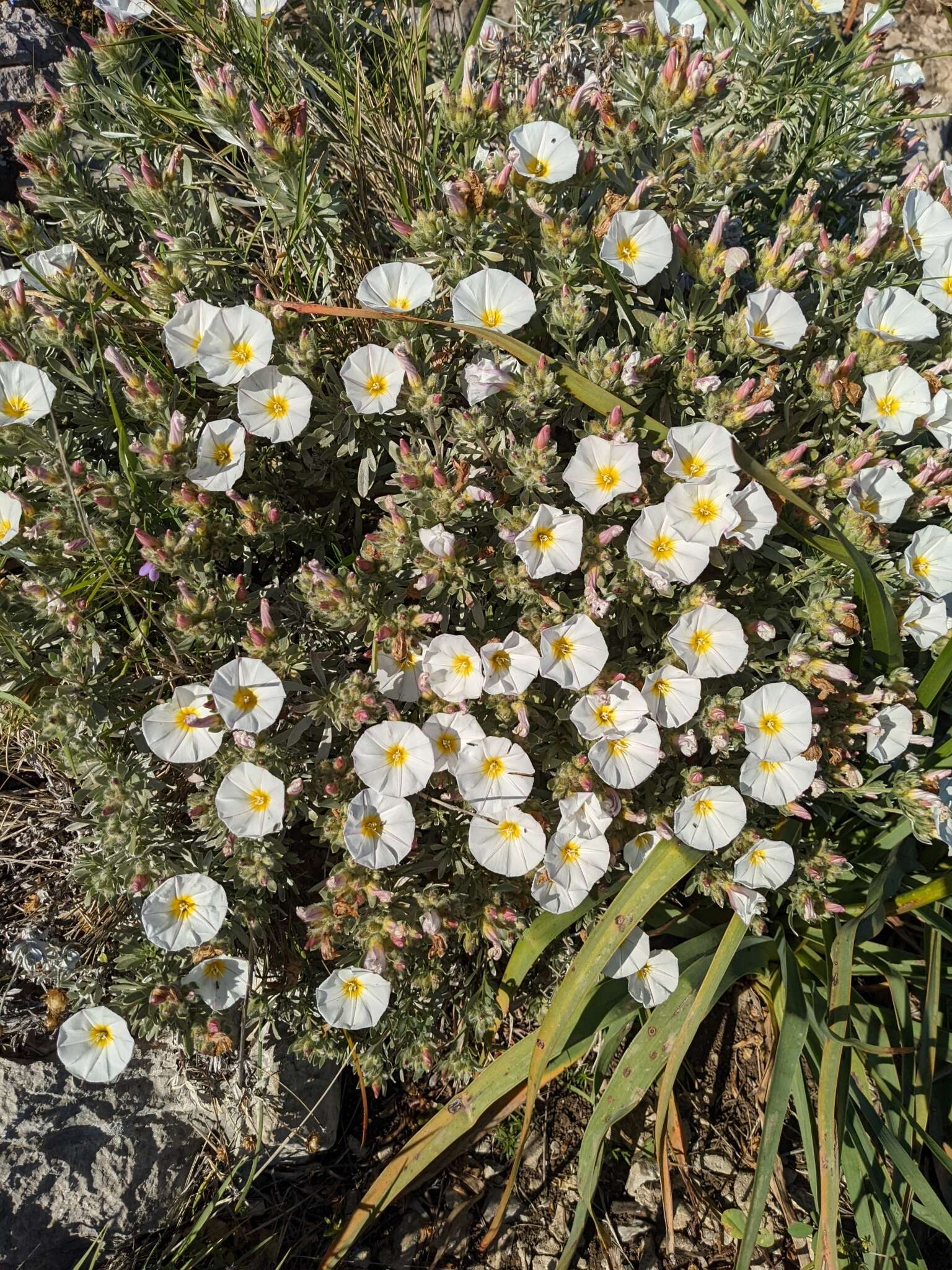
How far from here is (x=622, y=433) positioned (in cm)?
230

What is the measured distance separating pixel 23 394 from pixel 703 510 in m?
1.85

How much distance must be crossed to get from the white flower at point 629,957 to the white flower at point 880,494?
53.6 inches

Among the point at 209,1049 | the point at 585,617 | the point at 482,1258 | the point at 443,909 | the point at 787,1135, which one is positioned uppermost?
the point at 585,617

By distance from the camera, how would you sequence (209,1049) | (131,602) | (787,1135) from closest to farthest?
(209,1049) → (131,602) → (787,1135)

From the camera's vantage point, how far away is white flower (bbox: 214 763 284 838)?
2281 millimetres

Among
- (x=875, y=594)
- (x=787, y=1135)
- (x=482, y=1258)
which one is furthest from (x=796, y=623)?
(x=482, y=1258)

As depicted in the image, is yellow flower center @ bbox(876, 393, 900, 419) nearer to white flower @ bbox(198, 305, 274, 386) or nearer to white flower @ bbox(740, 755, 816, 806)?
white flower @ bbox(740, 755, 816, 806)

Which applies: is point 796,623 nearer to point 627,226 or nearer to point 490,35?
point 627,226

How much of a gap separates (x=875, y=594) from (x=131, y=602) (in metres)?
2.15

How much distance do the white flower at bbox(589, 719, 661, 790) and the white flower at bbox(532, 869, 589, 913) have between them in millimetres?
326

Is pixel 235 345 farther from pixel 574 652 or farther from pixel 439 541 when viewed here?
pixel 574 652

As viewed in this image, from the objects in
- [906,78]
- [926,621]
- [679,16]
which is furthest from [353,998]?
[906,78]

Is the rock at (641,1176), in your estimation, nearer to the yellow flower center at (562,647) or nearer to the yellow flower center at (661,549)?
the yellow flower center at (562,647)

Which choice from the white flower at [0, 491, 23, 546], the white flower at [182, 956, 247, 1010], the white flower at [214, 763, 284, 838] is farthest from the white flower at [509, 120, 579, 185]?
the white flower at [182, 956, 247, 1010]
